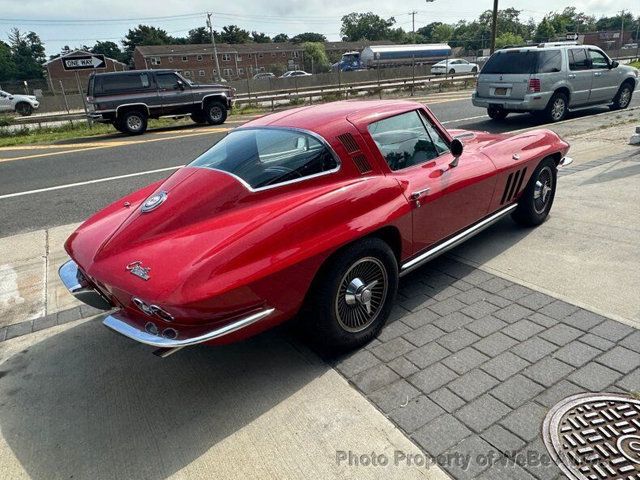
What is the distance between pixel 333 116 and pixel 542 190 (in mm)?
2599

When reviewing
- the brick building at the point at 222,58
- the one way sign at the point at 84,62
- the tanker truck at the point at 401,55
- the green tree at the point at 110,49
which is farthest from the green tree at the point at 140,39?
the one way sign at the point at 84,62

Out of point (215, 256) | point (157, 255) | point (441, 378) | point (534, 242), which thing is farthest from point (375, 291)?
point (534, 242)

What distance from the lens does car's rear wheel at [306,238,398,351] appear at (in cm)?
264

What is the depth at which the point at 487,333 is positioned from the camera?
3.02 meters

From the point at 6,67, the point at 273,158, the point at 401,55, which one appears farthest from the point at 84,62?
the point at 6,67

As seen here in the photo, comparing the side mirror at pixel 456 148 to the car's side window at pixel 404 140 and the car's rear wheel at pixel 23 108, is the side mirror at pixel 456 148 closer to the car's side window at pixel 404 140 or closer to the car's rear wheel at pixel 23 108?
the car's side window at pixel 404 140

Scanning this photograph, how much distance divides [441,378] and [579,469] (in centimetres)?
79

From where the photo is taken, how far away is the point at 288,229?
249 cm

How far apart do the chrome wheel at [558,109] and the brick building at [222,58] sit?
60.6 meters

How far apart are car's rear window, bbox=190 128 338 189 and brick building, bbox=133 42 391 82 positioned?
6826cm

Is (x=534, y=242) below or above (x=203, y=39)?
below

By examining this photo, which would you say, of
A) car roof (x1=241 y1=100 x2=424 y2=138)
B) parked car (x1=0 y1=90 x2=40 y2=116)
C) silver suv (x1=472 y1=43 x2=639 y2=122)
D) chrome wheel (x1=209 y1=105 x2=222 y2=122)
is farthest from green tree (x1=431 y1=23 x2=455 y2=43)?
car roof (x1=241 y1=100 x2=424 y2=138)

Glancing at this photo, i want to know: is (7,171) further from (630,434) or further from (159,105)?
(630,434)

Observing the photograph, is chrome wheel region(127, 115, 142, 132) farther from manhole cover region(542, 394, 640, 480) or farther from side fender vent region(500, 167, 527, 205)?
manhole cover region(542, 394, 640, 480)
